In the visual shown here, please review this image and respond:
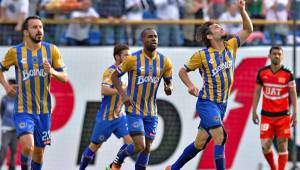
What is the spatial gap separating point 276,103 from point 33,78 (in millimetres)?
4869

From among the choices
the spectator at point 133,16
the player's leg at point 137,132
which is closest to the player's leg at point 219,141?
the player's leg at point 137,132

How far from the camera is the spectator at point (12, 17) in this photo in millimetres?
Result: 20461

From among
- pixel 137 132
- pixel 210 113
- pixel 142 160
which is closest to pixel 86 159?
pixel 142 160

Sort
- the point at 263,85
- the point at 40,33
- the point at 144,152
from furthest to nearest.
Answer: the point at 263,85 → the point at 144,152 → the point at 40,33

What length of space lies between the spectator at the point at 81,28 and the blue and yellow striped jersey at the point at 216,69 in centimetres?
483

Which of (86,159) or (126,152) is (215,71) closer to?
(126,152)

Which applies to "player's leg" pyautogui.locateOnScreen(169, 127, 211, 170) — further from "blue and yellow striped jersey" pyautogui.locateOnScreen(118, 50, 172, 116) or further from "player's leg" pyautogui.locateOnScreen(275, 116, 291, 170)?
"player's leg" pyautogui.locateOnScreen(275, 116, 291, 170)

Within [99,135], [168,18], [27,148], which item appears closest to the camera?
[27,148]

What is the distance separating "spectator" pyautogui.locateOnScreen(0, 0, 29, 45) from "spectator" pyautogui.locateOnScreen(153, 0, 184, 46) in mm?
2612

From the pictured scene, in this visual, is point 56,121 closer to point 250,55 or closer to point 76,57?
point 76,57

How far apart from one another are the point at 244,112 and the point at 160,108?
5.49 ft

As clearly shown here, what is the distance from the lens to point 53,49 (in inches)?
620

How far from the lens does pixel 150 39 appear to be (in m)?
16.4

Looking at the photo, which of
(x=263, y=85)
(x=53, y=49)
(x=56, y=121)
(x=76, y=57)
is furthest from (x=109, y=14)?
(x=53, y=49)
